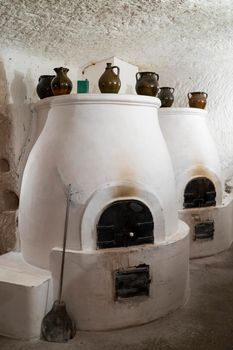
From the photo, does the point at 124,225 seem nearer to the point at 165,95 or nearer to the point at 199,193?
the point at 199,193

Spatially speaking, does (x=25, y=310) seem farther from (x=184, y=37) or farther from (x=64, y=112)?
(x=184, y=37)

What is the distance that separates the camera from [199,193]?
11.6 feet

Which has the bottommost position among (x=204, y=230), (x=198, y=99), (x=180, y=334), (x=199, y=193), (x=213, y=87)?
(x=180, y=334)

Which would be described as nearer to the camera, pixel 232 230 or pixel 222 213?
pixel 222 213

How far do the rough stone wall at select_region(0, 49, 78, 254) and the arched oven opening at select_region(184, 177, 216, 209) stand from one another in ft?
5.63

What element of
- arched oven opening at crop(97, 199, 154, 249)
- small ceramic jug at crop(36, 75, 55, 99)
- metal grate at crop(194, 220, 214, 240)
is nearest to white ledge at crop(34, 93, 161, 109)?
small ceramic jug at crop(36, 75, 55, 99)

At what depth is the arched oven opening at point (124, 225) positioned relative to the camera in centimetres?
215

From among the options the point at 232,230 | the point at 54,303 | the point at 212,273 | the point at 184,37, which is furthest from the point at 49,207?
the point at 232,230

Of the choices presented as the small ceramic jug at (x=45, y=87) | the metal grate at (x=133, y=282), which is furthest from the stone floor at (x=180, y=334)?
the small ceramic jug at (x=45, y=87)

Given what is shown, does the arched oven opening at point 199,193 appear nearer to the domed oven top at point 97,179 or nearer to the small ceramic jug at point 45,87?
the domed oven top at point 97,179

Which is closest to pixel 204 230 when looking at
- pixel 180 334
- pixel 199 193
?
pixel 199 193

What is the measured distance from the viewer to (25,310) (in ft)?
→ 6.58

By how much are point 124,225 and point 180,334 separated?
77 cm

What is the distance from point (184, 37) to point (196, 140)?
1.09m
